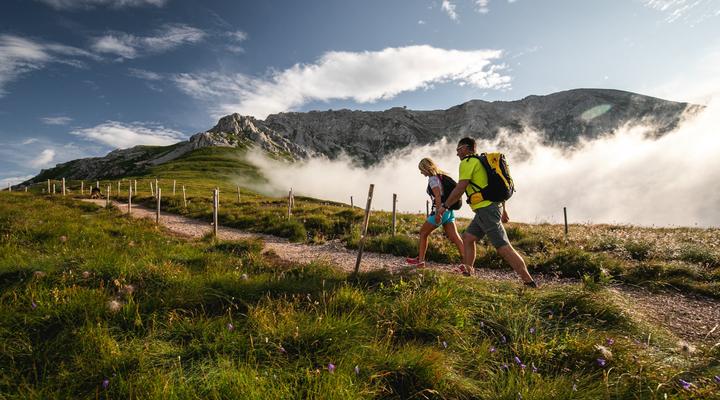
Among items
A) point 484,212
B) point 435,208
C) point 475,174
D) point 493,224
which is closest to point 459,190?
point 475,174

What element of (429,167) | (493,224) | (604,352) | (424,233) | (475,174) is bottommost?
(604,352)

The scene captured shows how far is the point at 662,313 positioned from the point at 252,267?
799 cm

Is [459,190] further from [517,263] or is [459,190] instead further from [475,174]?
[517,263]

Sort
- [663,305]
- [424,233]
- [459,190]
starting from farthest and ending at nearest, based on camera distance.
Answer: [424,233] → [459,190] → [663,305]

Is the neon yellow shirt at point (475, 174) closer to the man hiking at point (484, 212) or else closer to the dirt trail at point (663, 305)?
the man hiking at point (484, 212)

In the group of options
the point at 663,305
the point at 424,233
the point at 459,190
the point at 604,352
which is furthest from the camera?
the point at 424,233

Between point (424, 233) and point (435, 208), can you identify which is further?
point (424, 233)

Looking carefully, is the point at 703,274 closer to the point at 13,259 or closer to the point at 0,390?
the point at 0,390

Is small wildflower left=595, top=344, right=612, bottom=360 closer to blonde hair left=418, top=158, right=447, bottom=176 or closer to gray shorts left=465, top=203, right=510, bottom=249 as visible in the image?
gray shorts left=465, top=203, right=510, bottom=249

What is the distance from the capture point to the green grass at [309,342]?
293cm

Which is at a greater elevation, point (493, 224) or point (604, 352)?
point (493, 224)

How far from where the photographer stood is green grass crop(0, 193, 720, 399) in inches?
115

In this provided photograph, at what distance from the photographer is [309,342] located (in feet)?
11.9

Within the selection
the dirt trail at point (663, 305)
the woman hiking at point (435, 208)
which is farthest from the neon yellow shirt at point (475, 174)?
the dirt trail at point (663, 305)
